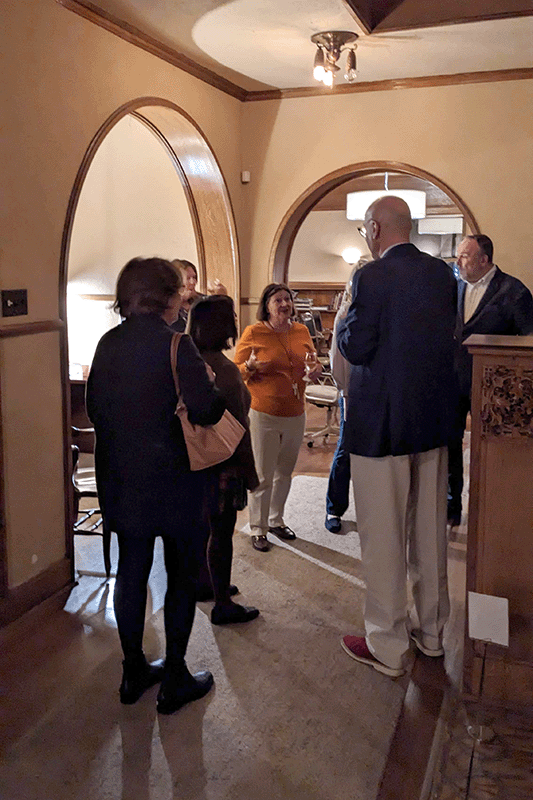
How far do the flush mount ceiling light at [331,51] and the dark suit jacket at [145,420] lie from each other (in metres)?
2.28

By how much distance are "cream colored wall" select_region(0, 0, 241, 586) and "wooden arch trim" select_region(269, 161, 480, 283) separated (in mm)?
1744

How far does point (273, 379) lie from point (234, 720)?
1.61 m

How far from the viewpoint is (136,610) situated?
223 centimetres

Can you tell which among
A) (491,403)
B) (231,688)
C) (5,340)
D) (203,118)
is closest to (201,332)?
(5,340)

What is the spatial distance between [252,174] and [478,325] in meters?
2.12

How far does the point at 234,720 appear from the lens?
7.43ft

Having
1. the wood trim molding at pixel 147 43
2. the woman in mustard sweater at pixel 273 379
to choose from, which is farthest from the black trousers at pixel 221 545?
the wood trim molding at pixel 147 43

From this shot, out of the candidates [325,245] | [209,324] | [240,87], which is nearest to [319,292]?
[325,245]

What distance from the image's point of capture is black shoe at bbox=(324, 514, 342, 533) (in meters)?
3.90

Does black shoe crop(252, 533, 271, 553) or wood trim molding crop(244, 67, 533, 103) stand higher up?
wood trim molding crop(244, 67, 533, 103)

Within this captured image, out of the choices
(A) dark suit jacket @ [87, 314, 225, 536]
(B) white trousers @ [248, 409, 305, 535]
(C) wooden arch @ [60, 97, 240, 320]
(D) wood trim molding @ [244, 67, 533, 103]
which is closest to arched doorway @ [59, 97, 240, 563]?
(C) wooden arch @ [60, 97, 240, 320]

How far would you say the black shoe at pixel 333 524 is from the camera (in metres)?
3.90

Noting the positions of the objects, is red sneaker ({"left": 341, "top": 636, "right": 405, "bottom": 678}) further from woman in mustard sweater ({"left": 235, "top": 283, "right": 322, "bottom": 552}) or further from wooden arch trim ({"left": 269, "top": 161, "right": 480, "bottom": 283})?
wooden arch trim ({"left": 269, "top": 161, "right": 480, "bottom": 283})

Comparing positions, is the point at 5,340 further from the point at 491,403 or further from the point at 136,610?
the point at 491,403
